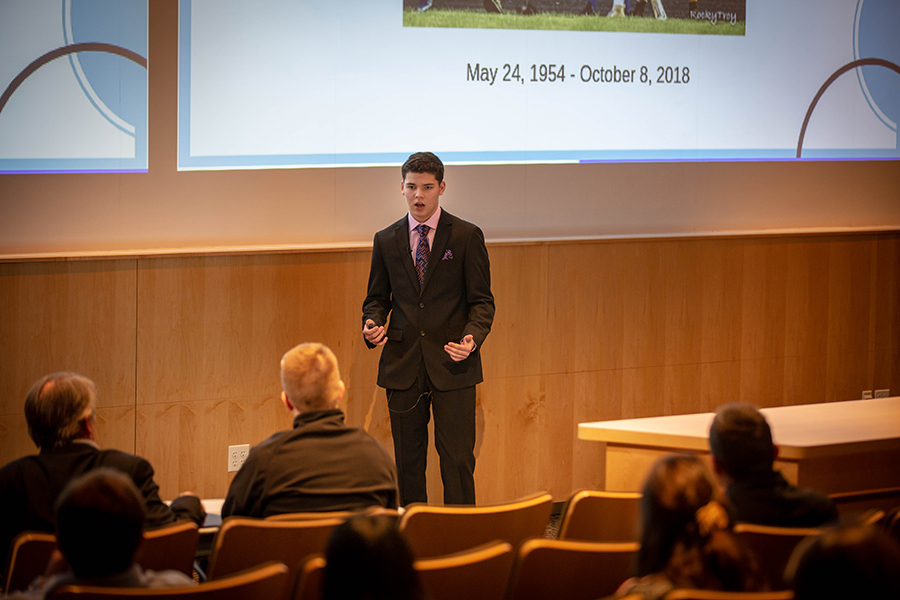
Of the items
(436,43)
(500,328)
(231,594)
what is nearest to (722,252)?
(500,328)

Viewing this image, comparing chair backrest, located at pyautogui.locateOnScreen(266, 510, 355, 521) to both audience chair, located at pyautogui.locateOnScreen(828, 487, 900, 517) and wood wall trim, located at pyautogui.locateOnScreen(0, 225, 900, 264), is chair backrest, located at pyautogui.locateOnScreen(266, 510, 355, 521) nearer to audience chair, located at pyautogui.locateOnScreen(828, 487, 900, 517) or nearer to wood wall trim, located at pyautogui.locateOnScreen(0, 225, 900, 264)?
audience chair, located at pyautogui.locateOnScreen(828, 487, 900, 517)

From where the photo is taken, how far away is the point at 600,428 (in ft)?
9.98

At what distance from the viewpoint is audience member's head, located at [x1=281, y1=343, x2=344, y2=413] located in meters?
2.57

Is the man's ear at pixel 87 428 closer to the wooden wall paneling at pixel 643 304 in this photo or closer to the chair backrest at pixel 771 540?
the chair backrest at pixel 771 540

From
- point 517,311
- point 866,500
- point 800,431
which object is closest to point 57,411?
point 800,431

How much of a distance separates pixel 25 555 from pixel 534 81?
3.47 meters

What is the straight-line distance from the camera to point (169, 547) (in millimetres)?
2143

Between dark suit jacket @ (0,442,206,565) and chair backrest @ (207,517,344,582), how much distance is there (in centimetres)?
46

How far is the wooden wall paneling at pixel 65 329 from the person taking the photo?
3.86 meters

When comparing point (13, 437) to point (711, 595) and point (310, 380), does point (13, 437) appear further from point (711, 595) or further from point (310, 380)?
point (711, 595)

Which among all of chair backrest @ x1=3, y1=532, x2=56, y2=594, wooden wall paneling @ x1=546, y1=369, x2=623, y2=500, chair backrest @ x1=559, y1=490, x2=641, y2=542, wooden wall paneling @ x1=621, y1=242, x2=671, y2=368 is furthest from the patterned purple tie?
chair backrest @ x1=3, y1=532, x2=56, y2=594

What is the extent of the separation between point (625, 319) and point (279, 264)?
193cm

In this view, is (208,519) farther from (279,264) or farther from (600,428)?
(279,264)

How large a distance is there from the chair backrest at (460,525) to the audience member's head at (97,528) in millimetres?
759
